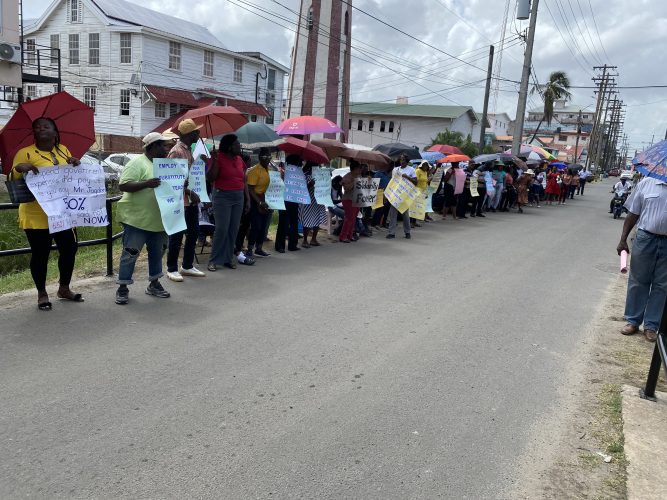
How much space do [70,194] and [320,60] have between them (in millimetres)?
33288

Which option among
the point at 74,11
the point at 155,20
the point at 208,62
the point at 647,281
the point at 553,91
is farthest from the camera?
the point at 553,91

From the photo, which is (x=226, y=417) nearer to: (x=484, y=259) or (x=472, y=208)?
(x=484, y=259)

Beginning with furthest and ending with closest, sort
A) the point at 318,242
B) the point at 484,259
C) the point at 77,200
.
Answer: the point at 318,242, the point at 484,259, the point at 77,200

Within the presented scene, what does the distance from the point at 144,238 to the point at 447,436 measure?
4043 mm

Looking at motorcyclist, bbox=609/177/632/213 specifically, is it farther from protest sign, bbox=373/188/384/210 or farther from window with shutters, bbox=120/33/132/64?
window with shutters, bbox=120/33/132/64

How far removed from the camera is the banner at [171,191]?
6129 millimetres

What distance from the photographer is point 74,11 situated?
32188 millimetres

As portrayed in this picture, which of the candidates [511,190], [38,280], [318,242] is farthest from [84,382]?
[511,190]

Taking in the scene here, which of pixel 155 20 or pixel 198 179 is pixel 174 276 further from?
pixel 155 20

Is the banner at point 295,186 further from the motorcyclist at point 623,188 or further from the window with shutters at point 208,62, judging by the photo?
the window with shutters at point 208,62

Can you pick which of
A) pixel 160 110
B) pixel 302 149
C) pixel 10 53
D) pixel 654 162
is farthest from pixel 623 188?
pixel 160 110

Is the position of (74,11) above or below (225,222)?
above

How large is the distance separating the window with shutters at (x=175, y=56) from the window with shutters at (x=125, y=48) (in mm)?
2289

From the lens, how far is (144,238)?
6.20m
